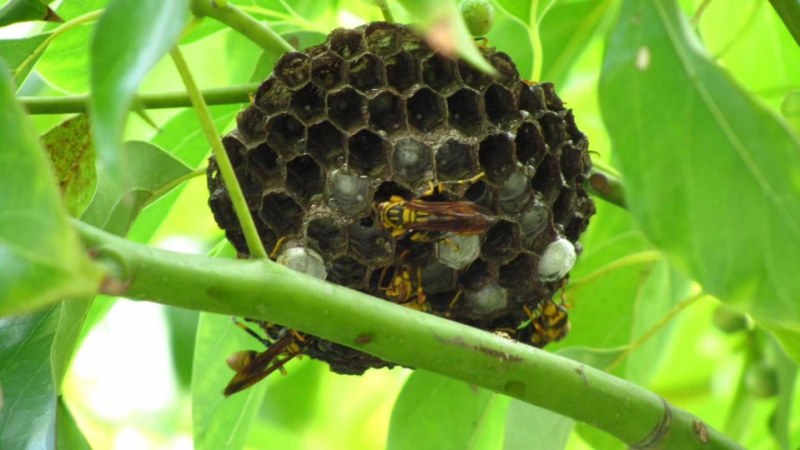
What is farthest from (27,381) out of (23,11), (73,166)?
(23,11)

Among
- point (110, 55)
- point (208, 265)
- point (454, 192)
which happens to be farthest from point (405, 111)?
point (110, 55)

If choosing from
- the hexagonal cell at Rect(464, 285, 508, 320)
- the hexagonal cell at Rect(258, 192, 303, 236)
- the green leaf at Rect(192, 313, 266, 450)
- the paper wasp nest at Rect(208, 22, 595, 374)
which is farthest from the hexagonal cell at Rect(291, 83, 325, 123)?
the green leaf at Rect(192, 313, 266, 450)

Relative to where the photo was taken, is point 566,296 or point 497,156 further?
point 566,296

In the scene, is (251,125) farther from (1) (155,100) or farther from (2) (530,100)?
(2) (530,100)

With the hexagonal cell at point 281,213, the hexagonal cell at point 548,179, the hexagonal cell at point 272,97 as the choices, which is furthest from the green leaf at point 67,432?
the hexagonal cell at point 548,179

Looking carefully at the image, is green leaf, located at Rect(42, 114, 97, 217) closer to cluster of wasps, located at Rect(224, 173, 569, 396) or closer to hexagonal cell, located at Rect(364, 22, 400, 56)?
cluster of wasps, located at Rect(224, 173, 569, 396)

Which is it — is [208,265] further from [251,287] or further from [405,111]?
[405,111]
